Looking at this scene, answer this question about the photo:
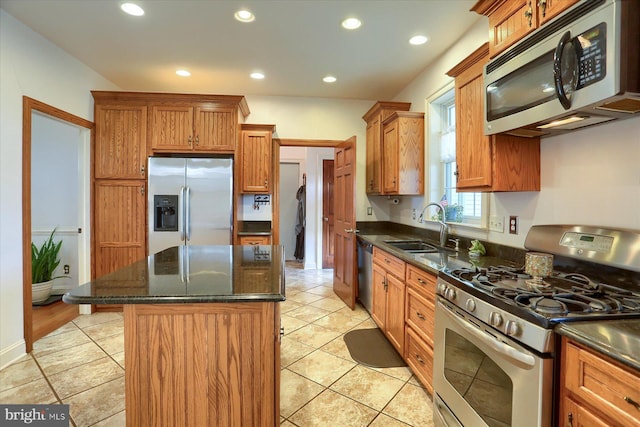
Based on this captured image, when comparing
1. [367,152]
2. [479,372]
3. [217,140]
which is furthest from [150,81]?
[479,372]

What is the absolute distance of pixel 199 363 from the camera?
128 centimetres

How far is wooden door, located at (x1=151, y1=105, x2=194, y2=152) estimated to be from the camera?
360cm

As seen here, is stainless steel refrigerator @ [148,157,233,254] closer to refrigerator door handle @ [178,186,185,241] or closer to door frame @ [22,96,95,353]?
refrigerator door handle @ [178,186,185,241]

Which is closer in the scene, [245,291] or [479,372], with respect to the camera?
[245,291]

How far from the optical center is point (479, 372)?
139 centimetres

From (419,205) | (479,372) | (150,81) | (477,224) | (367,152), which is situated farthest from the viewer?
(367,152)

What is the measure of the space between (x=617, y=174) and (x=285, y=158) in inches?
216

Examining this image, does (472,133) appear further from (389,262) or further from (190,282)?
(190,282)

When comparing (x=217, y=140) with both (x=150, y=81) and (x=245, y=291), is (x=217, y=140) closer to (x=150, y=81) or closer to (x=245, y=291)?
(x=150, y=81)

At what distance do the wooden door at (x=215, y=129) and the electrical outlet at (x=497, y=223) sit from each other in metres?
2.82

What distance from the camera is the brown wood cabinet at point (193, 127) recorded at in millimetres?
3604

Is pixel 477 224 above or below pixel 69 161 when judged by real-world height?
below

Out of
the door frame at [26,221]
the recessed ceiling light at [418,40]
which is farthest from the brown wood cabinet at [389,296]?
the door frame at [26,221]

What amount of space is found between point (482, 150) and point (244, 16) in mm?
2045
